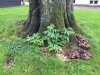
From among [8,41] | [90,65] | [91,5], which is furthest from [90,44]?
[91,5]

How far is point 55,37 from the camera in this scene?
3.78m

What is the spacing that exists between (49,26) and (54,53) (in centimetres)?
59

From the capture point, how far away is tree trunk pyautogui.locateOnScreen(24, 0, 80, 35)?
3.93m

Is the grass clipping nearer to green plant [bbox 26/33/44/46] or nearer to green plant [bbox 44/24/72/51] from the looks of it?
green plant [bbox 44/24/72/51]

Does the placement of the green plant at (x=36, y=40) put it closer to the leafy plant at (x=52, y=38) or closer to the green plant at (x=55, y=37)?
the leafy plant at (x=52, y=38)

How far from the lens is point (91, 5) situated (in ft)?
65.2

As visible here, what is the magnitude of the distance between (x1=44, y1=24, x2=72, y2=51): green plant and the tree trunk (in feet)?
0.53

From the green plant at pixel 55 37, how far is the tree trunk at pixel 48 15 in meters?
0.16

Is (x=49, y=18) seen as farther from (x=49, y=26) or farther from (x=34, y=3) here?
(x=34, y=3)

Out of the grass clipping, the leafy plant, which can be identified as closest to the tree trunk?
the leafy plant

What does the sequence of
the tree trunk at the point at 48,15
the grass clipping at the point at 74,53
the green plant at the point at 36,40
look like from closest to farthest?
the grass clipping at the point at 74,53 → the green plant at the point at 36,40 → the tree trunk at the point at 48,15

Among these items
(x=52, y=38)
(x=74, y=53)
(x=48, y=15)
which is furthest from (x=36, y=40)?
(x=74, y=53)

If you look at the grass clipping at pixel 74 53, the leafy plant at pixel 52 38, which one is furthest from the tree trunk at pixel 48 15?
the grass clipping at pixel 74 53

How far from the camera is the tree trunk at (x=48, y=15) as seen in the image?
3934 mm
